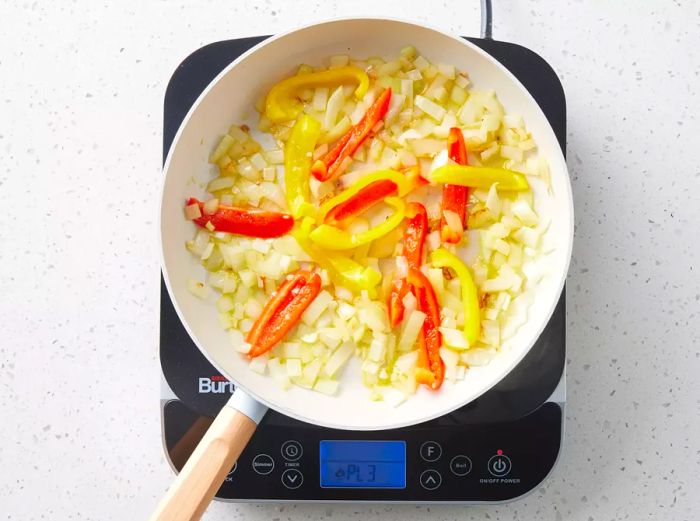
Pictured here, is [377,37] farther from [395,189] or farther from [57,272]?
[57,272]

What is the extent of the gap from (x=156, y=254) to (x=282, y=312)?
207mm

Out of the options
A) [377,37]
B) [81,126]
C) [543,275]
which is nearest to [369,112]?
[377,37]

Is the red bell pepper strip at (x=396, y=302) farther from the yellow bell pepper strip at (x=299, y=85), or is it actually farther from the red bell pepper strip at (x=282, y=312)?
the yellow bell pepper strip at (x=299, y=85)

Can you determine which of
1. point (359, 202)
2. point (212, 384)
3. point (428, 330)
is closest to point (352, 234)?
point (359, 202)

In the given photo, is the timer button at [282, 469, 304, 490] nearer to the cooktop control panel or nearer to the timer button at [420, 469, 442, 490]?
the cooktop control panel

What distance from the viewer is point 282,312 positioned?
3.14ft

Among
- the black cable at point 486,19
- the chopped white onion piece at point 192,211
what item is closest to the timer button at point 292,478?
the chopped white onion piece at point 192,211

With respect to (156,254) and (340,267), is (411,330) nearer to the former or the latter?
(340,267)

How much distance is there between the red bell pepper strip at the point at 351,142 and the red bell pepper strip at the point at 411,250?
3.6 inches

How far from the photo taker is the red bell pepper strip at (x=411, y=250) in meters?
0.95

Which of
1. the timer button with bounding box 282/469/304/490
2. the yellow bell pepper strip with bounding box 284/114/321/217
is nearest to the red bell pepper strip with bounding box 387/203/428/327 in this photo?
the yellow bell pepper strip with bounding box 284/114/321/217

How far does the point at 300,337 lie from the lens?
97 centimetres

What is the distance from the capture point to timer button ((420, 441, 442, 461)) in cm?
100

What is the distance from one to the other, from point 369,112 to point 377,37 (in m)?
0.09
